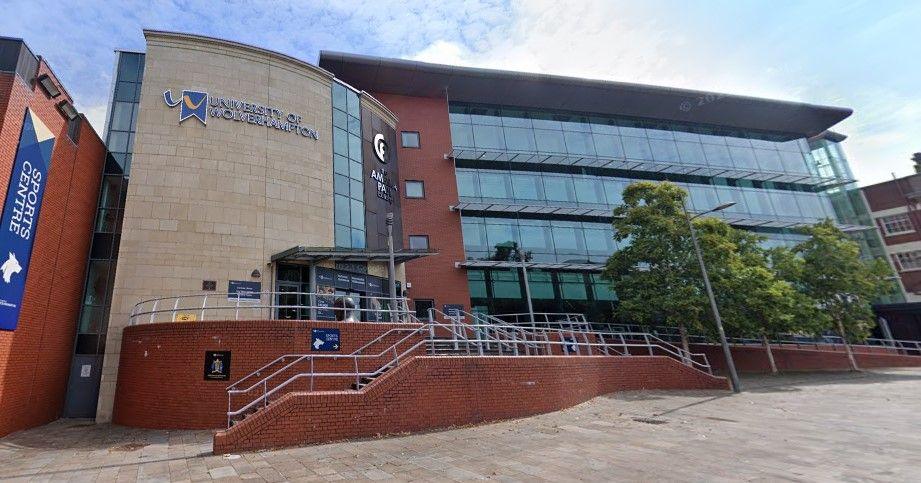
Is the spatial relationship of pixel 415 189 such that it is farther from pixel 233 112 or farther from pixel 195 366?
pixel 195 366

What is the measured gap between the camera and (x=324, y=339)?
1251 centimetres

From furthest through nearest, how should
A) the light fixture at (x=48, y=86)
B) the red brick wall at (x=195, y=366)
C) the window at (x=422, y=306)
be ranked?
the window at (x=422, y=306), the light fixture at (x=48, y=86), the red brick wall at (x=195, y=366)

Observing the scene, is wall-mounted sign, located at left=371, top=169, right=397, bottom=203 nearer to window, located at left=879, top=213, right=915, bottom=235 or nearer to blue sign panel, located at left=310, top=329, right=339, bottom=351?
blue sign panel, located at left=310, top=329, right=339, bottom=351

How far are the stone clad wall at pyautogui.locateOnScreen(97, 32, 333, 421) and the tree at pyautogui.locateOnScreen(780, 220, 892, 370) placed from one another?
28.8 m

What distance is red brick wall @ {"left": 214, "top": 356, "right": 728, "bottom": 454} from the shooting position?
8.52 m

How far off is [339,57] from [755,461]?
27.8 metres

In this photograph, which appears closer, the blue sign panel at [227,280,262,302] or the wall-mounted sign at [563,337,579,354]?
the wall-mounted sign at [563,337,579,354]

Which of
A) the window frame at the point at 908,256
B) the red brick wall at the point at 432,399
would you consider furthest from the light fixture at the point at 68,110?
the window frame at the point at 908,256

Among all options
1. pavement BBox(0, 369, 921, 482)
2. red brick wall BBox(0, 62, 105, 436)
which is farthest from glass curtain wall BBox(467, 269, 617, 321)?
red brick wall BBox(0, 62, 105, 436)

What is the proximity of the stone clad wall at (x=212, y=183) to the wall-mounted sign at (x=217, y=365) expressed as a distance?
17.1ft

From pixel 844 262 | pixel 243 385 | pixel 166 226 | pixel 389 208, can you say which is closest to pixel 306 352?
pixel 243 385

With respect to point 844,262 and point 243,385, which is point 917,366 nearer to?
point 844,262

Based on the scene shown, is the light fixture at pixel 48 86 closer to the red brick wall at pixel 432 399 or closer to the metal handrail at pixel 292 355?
the metal handrail at pixel 292 355

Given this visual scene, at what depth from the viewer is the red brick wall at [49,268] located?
11388mm
